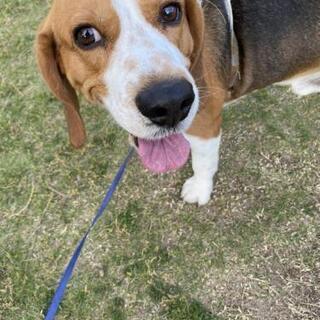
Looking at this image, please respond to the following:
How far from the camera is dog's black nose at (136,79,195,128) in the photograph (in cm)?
242

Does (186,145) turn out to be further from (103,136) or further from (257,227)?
(103,136)

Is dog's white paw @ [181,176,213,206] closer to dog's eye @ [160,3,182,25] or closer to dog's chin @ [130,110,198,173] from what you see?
dog's chin @ [130,110,198,173]

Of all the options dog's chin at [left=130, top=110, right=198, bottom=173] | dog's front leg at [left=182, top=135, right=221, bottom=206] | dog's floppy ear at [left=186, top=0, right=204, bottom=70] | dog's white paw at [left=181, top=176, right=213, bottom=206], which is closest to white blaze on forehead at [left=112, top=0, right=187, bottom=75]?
dog's floppy ear at [left=186, top=0, right=204, bottom=70]

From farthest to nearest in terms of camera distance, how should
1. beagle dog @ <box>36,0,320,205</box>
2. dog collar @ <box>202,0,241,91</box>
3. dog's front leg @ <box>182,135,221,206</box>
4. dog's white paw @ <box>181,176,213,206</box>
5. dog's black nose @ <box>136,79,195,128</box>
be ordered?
dog's white paw @ <box>181,176,213,206</box> → dog's front leg @ <box>182,135,221,206</box> → dog collar @ <box>202,0,241,91</box> → beagle dog @ <box>36,0,320,205</box> → dog's black nose @ <box>136,79,195,128</box>

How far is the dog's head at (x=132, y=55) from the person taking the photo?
247 centimetres

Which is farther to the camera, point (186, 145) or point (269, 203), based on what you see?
point (269, 203)

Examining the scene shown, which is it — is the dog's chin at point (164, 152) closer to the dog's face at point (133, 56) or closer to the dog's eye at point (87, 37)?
the dog's face at point (133, 56)

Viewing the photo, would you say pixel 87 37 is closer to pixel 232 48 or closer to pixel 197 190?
pixel 232 48

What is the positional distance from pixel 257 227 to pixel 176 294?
2.32ft

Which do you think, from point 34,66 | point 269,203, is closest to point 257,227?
point 269,203

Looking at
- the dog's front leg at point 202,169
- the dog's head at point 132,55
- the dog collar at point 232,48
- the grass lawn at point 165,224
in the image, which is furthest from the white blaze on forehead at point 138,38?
the grass lawn at point 165,224

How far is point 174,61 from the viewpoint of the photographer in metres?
2.53

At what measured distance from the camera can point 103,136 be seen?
14.1 ft

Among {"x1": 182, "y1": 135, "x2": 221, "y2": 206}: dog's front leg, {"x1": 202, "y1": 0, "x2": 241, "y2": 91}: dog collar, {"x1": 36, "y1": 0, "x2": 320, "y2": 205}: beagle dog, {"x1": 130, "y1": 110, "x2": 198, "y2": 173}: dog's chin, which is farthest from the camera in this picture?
{"x1": 182, "y1": 135, "x2": 221, "y2": 206}: dog's front leg
